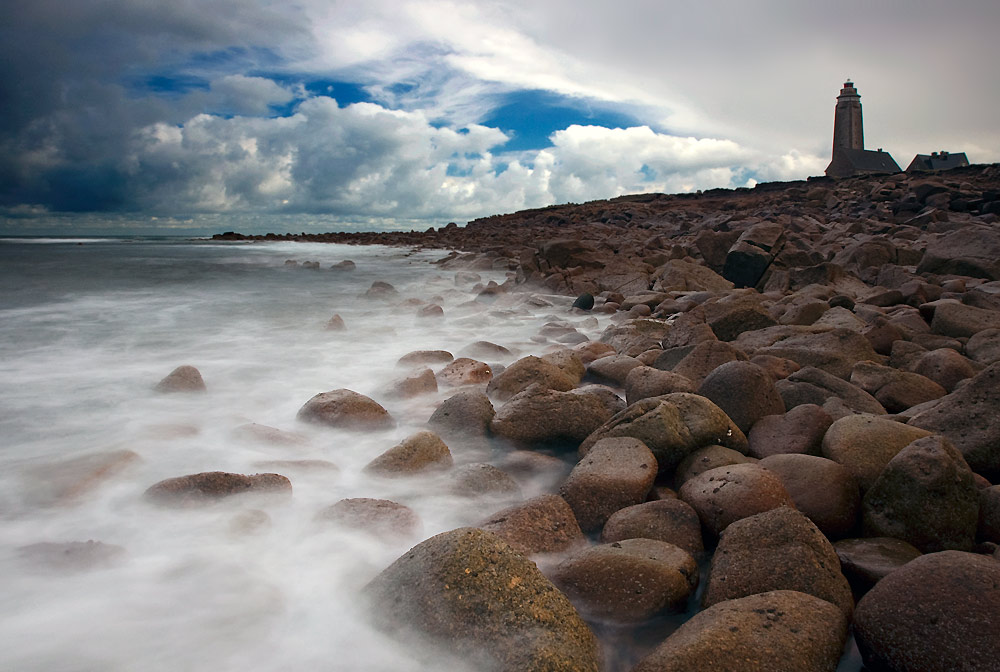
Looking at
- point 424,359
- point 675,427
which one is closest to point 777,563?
point 675,427

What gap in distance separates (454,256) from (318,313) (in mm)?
6822

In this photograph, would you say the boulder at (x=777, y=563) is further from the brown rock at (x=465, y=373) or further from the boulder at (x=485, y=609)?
the brown rock at (x=465, y=373)

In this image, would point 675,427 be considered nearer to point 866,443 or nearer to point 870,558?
point 866,443

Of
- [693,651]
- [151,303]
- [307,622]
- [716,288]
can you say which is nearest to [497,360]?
[307,622]

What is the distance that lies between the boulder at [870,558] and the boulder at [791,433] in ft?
1.68

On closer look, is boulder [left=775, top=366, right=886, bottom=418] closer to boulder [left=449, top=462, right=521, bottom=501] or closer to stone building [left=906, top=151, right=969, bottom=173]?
boulder [left=449, top=462, right=521, bottom=501]

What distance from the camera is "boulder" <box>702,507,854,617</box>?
1471 millimetres

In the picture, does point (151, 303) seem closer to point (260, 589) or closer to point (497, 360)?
point (497, 360)

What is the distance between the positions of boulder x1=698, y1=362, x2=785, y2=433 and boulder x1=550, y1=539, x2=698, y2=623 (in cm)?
98

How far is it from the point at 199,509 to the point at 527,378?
5.53 feet

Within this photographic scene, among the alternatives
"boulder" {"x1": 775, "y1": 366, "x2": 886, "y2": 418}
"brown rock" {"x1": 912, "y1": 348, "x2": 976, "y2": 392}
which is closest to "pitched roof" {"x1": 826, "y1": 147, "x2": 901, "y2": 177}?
"brown rock" {"x1": 912, "y1": 348, "x2": 976, "y2": 392}

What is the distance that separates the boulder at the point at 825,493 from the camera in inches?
71.2

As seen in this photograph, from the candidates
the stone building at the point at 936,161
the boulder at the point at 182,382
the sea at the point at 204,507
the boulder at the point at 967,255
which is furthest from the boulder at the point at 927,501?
the stone building at the point at 936,161

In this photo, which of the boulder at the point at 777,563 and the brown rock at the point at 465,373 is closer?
the boulder at the point at 777,563
